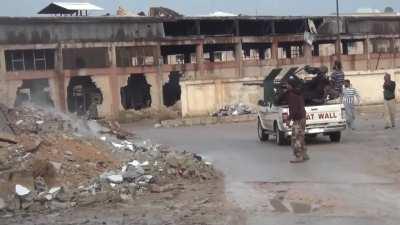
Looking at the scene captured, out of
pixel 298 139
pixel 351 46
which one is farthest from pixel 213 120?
pixel 351 46

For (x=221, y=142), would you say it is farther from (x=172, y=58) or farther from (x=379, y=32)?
(x=172, y=58)

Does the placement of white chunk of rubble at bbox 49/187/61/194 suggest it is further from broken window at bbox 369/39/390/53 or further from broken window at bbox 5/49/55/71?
broken window at bbox 369/39/390/53

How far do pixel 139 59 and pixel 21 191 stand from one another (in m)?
41.1

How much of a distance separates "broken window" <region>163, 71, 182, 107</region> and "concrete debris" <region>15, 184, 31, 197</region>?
41559 mm

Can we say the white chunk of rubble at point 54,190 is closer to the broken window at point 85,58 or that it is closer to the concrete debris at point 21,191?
the concrete debris at point 21,191

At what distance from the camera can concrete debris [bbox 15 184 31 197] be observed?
1081cm

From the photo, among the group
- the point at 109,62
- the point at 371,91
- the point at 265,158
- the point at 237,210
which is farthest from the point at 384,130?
the point at 109,62

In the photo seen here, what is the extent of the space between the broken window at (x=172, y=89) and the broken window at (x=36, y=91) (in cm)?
937

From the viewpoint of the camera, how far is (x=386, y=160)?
14477mm

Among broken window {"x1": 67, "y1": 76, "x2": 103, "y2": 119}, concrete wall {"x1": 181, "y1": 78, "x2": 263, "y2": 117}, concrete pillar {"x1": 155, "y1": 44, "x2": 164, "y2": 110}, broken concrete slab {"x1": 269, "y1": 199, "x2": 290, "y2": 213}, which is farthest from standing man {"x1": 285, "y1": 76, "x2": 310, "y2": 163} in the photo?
concrete pillar {"x1": 155, "y1": 44, "x2": 164, "y2": 110}

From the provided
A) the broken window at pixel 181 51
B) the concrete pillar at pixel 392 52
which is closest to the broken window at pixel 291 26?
the broken window at pixel 181 51

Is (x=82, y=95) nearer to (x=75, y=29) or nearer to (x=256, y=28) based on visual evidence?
(x=75, y=29)

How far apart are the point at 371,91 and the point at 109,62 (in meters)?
19.3

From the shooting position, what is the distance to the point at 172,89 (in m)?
53.2
